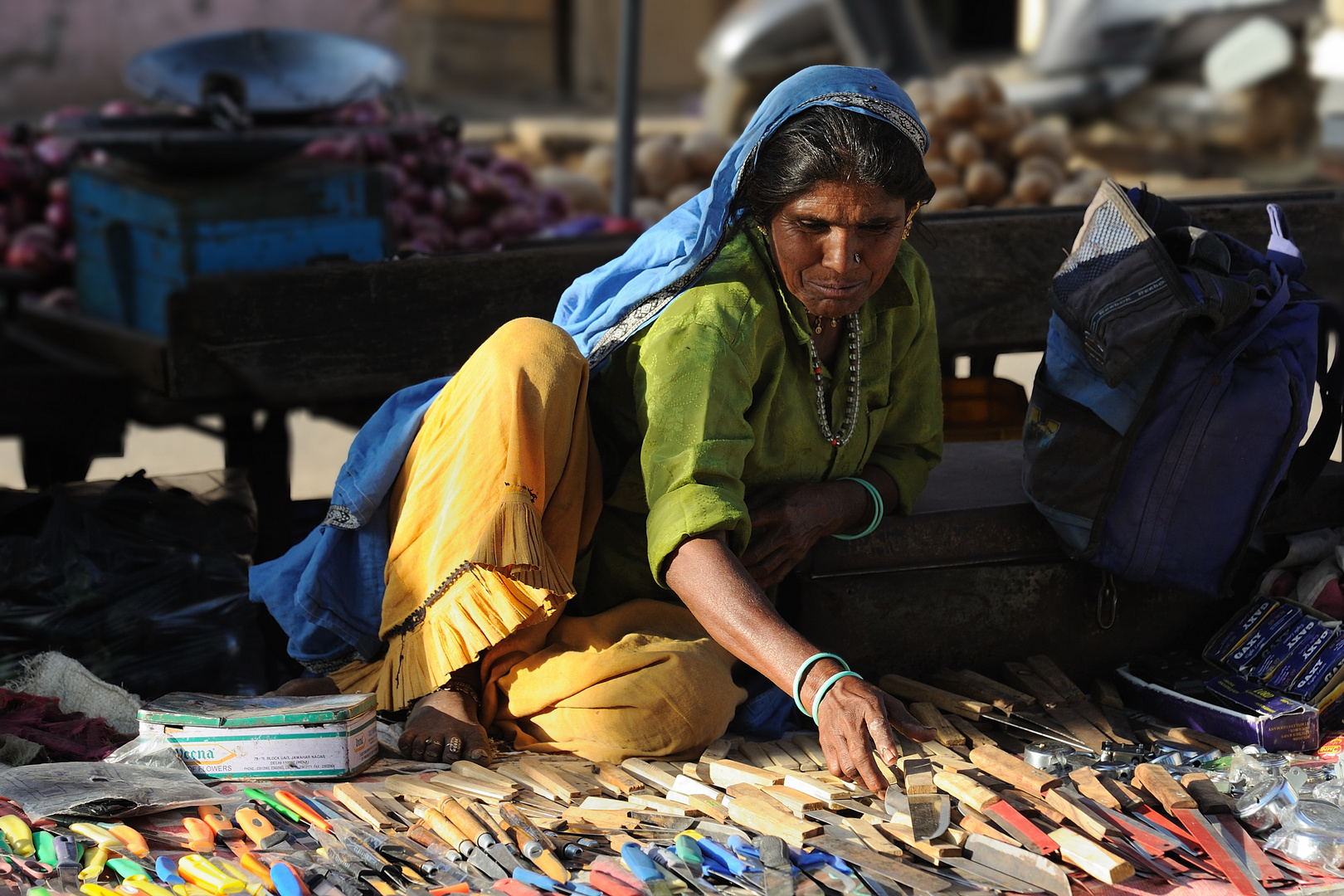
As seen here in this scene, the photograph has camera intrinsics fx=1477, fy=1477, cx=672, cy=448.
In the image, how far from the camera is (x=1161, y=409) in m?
2.96

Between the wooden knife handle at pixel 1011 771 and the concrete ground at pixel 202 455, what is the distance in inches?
144

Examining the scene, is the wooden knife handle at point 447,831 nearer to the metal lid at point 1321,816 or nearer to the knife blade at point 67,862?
the knife blade at point 67,862

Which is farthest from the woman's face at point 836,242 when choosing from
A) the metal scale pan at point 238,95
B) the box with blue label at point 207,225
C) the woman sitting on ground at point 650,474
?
the metal scale pan at point 238,95

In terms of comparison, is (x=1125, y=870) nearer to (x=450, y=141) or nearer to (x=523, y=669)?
(x=523, y=669)

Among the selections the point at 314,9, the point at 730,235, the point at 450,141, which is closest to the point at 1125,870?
the point at 730,235

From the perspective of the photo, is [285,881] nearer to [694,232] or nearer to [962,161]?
[694,232]

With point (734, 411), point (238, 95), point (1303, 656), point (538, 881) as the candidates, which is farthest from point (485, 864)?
point (238, 95)

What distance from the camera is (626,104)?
5.59 metres

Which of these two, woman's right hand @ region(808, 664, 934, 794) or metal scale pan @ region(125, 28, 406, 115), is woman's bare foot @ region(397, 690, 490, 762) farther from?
metal scale pan @ region(125, 28, 406, 115)

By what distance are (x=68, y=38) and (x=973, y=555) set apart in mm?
11486

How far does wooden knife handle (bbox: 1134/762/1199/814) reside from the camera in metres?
2.46

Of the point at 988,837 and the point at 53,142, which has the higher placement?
the point at 53,142

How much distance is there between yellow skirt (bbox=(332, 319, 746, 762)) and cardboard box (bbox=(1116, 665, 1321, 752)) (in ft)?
3.08

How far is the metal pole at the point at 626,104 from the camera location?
541 centimetres
